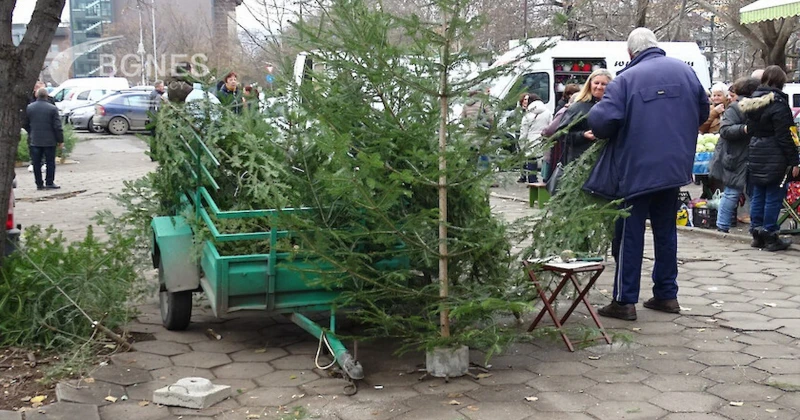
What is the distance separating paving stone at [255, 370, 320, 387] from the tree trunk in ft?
6.60

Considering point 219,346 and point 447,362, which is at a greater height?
point 447,362

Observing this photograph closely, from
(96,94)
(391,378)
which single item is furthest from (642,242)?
(96,94)

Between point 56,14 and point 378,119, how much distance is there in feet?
7.93

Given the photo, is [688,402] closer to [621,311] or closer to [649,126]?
[621,311]

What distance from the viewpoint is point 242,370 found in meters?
5.11

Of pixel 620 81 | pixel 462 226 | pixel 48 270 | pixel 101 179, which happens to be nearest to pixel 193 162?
pixel 48 270

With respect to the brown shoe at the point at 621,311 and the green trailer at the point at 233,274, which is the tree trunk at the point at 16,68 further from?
the brown shoe at the point at 621,311

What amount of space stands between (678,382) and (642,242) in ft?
4.67

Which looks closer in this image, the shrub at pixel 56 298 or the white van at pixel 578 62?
the shrub at pixel 56 298

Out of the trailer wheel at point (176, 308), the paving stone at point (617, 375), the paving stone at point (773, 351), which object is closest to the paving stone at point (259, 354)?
the trailer wheel at point (176, 308)

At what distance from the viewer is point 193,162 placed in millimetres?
5934

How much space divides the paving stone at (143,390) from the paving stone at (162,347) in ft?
1.92

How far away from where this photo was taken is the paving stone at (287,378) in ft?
15.9

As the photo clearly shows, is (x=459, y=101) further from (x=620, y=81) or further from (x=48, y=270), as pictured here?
(x=48, y=270)
